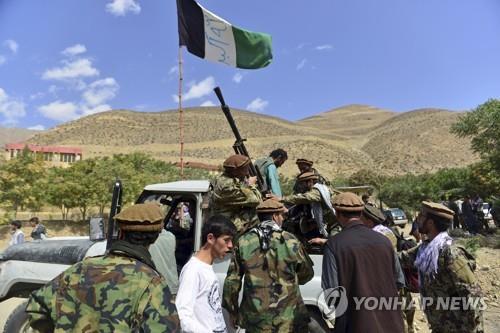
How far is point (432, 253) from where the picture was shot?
10.7 feet

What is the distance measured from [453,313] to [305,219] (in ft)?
5.65

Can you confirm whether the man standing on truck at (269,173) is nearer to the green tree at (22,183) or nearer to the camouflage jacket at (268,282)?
the camouflage jacket at (268,282)

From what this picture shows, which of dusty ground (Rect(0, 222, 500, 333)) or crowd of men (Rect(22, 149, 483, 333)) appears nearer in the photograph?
crowd of men (Rect(22, 149, 483, 333))

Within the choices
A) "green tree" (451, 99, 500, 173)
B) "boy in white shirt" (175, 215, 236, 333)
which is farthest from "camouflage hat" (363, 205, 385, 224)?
"green tree" (451, 99, 500, 173)

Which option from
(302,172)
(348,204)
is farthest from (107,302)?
(302,172)

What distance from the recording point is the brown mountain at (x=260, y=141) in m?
74.6

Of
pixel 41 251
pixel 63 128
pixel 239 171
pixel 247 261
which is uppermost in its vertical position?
pixel 63 128

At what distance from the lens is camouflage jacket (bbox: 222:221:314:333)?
9.37 feet

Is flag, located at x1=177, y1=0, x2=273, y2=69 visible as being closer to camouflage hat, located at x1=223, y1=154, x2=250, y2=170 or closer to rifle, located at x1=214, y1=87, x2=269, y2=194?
rifle, located at x1=214, y1=87, x2=269, y2=194

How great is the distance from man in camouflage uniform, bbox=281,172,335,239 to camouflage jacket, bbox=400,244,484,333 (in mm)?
1285

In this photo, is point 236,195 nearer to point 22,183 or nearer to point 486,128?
point 486,128

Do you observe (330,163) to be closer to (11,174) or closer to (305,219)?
(11,174)

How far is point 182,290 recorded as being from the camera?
2586 mm

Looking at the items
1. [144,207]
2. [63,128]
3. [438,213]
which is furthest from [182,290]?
[63,128]
